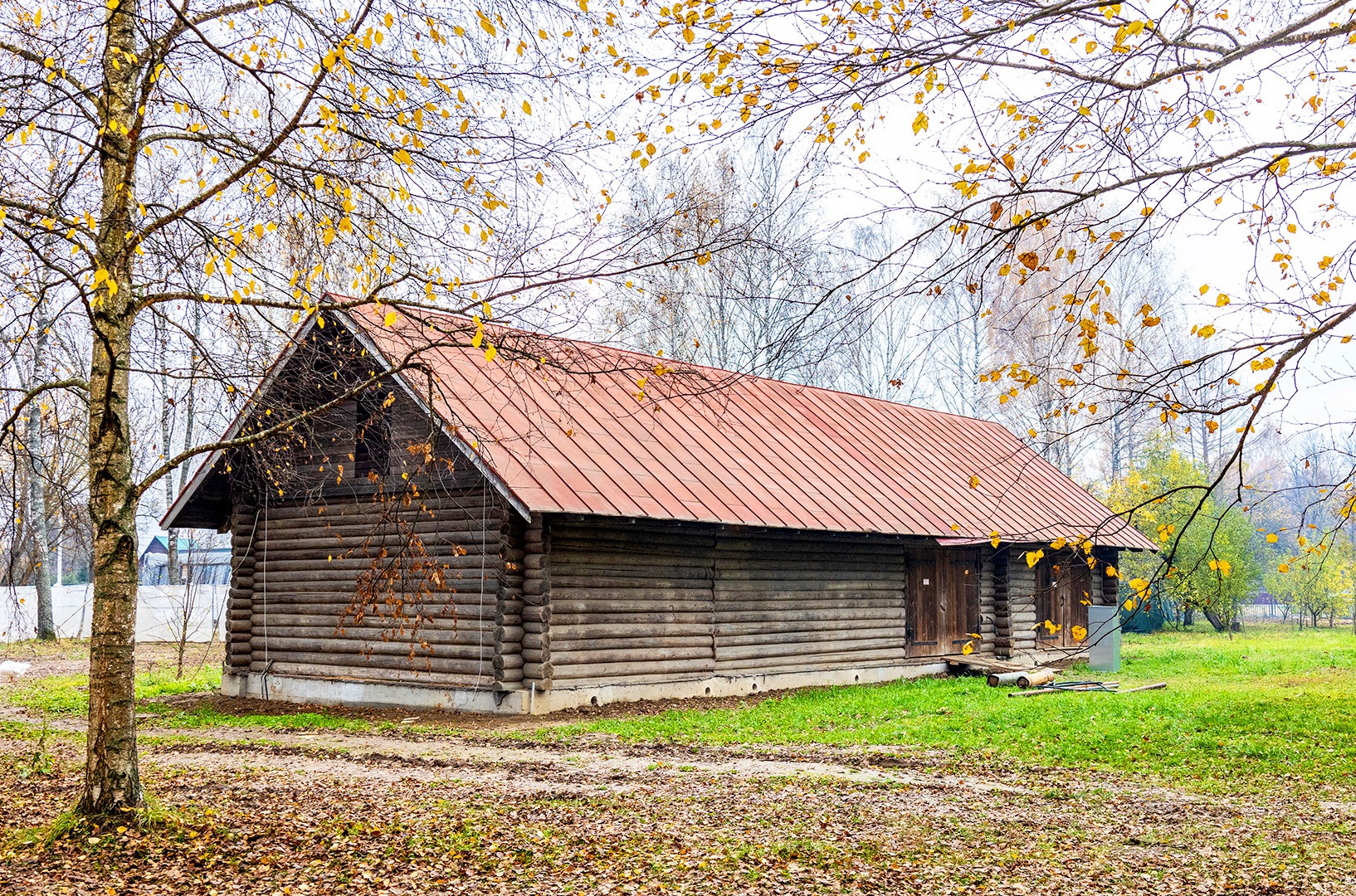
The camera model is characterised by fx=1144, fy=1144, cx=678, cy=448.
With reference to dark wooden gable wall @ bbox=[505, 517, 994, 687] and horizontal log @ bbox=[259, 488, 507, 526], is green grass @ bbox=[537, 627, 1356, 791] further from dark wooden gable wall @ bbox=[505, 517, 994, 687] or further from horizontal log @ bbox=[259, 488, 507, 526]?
horizontal log @ bbox=[259, 488, 507, 526]

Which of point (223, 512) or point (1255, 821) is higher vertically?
point (223, 512)

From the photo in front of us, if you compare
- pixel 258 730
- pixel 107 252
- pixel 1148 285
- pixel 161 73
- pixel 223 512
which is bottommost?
pixel 258 730

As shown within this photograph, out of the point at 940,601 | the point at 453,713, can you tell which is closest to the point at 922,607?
the point at 940,601

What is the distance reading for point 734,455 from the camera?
2081 cm

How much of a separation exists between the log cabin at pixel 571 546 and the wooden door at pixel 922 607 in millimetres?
51

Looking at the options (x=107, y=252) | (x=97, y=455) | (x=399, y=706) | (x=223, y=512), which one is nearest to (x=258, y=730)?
(x=399, y=706)

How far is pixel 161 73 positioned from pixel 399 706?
1132cm

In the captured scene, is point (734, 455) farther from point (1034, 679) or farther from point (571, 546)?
point (1034, 679)

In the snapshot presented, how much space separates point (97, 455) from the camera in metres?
8.53

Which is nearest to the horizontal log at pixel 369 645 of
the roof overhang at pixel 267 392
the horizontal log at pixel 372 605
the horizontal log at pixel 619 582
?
the horizontal log at pixel 372 605

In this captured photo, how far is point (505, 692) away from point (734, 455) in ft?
21.8

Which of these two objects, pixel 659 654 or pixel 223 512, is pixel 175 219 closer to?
pixel 659 654

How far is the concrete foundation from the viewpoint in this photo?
1634 centimetres

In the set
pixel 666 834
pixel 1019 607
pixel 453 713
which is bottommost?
pixel 453 713
